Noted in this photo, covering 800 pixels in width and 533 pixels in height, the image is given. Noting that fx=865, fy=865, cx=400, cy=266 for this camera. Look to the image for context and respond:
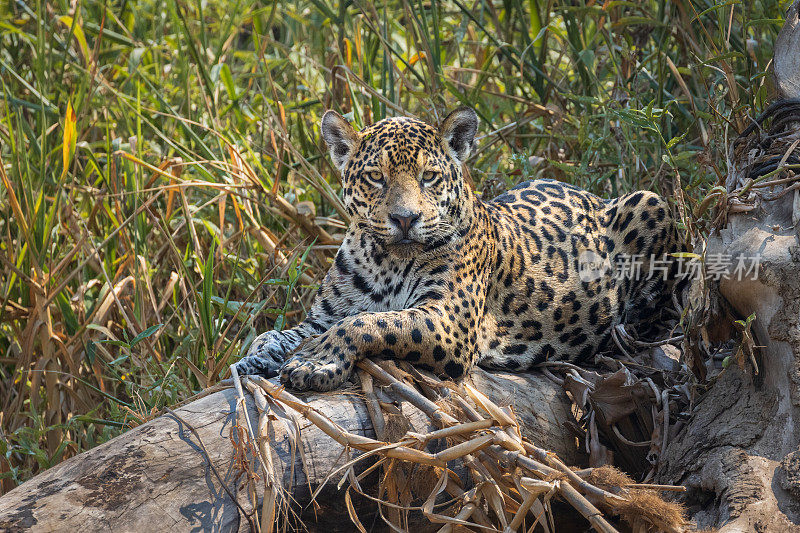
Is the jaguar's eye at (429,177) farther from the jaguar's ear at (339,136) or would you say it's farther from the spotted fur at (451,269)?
the jaguar's ear at (339,136)

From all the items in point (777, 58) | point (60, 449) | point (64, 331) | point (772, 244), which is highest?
point (777, 58)

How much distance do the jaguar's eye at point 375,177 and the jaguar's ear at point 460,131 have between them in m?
0.54

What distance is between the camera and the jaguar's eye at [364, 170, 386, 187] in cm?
514

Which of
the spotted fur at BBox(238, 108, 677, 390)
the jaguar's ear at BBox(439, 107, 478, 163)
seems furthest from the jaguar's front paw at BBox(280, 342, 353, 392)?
the jaguar's ear at BBox(439, 107, 478, 163)

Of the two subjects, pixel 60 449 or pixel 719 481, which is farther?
pixel 60 449

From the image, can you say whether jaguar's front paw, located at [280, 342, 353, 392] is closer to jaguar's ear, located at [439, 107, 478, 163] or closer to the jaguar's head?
the jaguar's head

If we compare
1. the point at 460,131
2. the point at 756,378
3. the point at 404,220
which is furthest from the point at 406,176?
the point at 756,378

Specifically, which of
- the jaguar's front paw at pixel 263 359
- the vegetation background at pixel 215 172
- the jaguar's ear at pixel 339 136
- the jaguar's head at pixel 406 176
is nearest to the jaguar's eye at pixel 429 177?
the jaguar's head at pixel 406 176

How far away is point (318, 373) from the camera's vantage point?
430cm

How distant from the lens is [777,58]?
4.74 metres

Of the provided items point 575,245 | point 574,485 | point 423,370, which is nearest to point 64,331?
point 423,370

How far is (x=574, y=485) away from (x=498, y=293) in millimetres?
2199

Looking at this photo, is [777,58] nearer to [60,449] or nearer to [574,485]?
[574,485]

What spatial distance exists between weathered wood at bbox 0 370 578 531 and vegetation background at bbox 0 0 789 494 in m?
1.32
